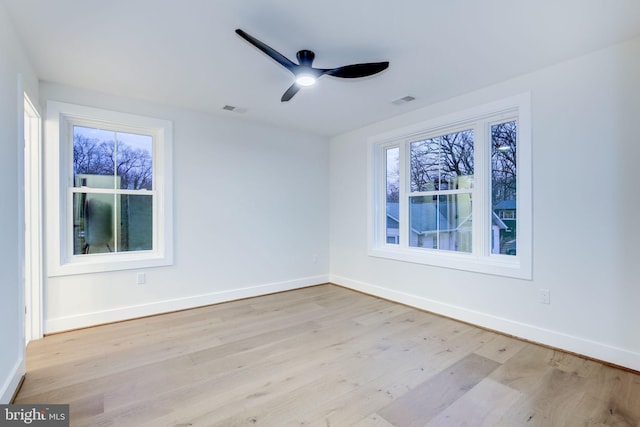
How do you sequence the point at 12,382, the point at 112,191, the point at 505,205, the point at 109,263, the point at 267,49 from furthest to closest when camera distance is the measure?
the point at 112,191, the point at 109,263, the point at 505,205, the point at 267,49, the point at 12,382

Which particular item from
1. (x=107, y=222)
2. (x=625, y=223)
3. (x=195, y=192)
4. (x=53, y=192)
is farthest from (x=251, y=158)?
(x=625, y=223)

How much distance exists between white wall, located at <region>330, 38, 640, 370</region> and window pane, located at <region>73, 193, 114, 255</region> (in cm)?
399

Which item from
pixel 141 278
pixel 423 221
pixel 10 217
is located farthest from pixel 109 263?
pixel 423 221

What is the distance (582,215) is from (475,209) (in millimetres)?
921

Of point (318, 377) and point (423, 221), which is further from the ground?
point (423, 221)

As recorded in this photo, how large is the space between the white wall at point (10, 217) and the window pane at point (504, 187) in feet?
12.9

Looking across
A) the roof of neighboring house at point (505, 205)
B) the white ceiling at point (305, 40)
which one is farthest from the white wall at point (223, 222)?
the roof of neighboring house at point (505, 205)

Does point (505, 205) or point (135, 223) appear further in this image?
point (135, 223)

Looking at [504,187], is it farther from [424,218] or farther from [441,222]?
[424,218]

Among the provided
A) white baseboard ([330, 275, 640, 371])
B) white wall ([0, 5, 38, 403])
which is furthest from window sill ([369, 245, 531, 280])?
white wall ([0, 5, 38, 403])

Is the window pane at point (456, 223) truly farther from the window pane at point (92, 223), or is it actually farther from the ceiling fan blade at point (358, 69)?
the window pane at point (92, 223)

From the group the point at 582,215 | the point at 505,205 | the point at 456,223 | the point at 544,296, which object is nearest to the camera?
the point at 582,215

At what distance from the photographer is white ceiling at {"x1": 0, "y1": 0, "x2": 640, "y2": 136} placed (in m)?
1.94

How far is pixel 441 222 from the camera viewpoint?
3730 mm
